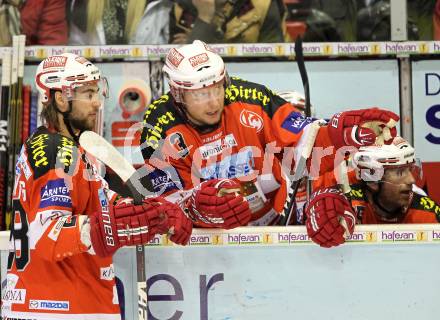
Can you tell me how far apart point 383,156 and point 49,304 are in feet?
4.66

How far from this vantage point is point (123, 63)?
4.84 m

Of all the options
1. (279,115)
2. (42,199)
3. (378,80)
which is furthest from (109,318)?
(378,80)

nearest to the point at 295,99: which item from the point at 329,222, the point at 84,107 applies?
the point at 329,222

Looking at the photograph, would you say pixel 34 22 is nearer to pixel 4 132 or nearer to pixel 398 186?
pixel 4 132

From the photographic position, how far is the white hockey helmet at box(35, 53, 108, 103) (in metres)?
2.98

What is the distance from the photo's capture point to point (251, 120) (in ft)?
11.6

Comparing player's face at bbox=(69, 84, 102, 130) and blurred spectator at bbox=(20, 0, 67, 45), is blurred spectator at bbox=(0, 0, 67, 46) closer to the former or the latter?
blurred spectator at bbox=(20, 0, 67, 45)

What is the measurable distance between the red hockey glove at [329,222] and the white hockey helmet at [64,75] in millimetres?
850

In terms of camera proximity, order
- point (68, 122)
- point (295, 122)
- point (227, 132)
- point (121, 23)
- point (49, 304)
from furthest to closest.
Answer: point (121, 23) < point (227, 132) < point (295, 122) < point (68, 122) < point (49, 304)

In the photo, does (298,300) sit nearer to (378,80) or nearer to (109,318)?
(109,318)

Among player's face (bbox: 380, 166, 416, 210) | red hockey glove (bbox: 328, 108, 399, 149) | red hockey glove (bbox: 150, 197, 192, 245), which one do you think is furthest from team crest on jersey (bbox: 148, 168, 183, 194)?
player's face (bbox: 380, 166, 416, 210)

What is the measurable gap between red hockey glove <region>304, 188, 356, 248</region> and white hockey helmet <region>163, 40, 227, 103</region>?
24.3 inches

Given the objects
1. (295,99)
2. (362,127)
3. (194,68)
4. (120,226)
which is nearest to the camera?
(120,226)

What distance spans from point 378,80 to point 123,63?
135 cm
